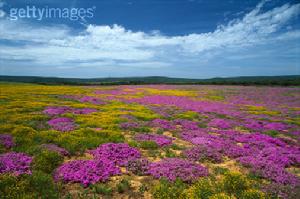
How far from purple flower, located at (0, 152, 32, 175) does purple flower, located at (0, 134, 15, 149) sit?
1.55 meters

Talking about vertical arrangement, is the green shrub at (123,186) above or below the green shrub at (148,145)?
below

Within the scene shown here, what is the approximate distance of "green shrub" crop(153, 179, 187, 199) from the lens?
7.35 meters

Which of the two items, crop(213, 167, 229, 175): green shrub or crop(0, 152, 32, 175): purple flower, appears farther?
crop(213, 167, 229, 175): green shrub

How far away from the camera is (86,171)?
8.80 m

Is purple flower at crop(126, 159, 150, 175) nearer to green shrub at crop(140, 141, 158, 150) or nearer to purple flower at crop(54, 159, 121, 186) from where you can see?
purple flower at crop(54, 159, 121, 186)

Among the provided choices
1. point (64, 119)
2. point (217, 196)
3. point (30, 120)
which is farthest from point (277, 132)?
point (30, 120)

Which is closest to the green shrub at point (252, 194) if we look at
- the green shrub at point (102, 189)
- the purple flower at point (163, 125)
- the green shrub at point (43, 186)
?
the green shrub at point (102, 189)

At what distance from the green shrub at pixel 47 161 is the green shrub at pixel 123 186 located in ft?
10.8

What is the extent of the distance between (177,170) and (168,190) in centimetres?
180

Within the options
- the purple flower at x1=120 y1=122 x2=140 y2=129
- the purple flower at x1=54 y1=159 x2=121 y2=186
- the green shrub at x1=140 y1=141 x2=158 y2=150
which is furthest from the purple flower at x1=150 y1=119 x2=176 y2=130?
the purple flower at x1=54 y1=159 x2=121 y2=186

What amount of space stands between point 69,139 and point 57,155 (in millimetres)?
2622

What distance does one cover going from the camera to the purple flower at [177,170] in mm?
8866

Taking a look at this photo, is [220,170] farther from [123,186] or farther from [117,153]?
[117,153]

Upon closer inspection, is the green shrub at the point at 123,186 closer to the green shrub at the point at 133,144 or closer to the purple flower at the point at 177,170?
the purple flower at the point at 177,170
